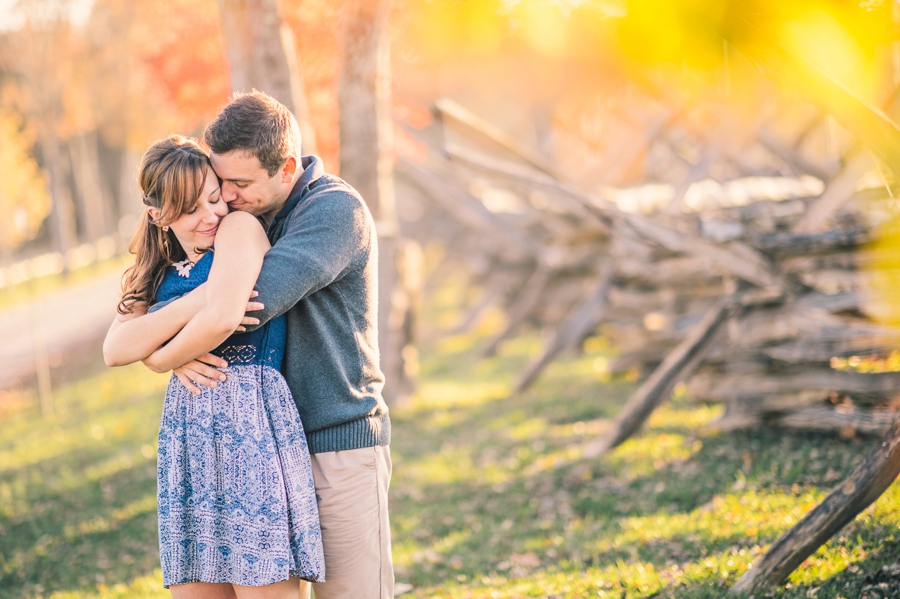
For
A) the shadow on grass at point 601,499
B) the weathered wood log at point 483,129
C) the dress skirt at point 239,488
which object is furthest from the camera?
the weathered wood log at point 483,129

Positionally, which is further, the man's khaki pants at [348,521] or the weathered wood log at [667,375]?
the weathered wood log at [667,375]

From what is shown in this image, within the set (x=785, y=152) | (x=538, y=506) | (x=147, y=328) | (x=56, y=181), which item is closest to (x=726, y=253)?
(x=538, y=506)

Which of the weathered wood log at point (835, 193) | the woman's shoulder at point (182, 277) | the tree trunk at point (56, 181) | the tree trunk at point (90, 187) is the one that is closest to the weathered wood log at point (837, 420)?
the weathered wood log at point (835, 193)

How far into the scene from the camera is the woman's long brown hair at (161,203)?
255cm

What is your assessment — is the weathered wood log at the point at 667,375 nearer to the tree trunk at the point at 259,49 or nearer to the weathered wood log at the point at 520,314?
the tree trunk at the point at 259,49

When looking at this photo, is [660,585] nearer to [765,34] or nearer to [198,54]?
[765,34]

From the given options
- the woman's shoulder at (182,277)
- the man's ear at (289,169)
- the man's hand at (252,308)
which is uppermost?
the man's ear at (289,169)

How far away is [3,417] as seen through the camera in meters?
11.6

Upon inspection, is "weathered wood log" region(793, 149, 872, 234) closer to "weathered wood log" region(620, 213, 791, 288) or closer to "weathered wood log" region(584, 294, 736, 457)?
"weathered wood log" region(620, 213, 791, 288)

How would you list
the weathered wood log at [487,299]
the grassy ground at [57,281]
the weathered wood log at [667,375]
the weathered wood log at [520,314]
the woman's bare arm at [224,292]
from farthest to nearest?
the grassy ground at [57,281]
the weathered wood log at [487,299]
the weathered wood log at [520,314]
the weathered wood log at [667,375]
the woman's bare arm at [224,292]

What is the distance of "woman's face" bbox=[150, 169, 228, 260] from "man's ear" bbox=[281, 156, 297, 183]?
22 cm

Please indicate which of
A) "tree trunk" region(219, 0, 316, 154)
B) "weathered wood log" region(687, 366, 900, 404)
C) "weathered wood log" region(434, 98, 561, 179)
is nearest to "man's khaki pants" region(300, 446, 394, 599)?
"weathered wood log" region(434, 98, 561, 179)

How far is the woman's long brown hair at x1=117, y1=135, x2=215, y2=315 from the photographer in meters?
2.55

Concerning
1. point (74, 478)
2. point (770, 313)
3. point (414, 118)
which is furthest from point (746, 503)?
point (414, 118)
